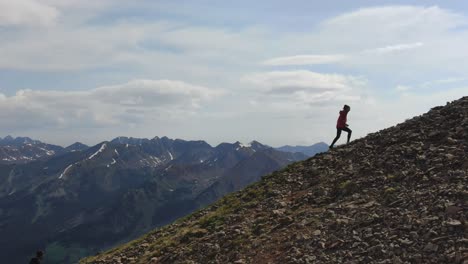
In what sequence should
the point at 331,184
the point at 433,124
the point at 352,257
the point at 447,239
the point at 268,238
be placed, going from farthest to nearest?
the point at 433,124 → the point at 331,184 → the point at 268,238 → the point at 352,257 → the point at 447,239

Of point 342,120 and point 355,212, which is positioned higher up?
point 342,120

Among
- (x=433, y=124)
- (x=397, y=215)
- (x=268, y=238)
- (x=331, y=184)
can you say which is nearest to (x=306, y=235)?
(x=268, y=238)

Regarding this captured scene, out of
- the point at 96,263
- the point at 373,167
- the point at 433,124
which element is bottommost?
the point at 96,263

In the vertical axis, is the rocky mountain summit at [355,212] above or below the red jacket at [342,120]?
below

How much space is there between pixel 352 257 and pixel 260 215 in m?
9.70

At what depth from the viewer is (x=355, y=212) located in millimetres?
21938

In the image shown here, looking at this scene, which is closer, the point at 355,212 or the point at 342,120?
the point at 355,212

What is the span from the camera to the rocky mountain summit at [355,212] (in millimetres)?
17859

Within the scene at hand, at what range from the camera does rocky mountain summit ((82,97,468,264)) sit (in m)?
17.9

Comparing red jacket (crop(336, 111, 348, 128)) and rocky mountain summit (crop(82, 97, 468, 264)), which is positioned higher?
red jacket (crop(336, 111, 348, 128))

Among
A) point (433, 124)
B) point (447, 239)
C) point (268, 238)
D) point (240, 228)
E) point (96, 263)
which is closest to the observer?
point (447, 239)

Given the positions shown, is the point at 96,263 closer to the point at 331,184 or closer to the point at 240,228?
the point at 240,228

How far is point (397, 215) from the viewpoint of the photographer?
65.4ft

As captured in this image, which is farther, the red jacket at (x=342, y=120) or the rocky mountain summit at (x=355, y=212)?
the red jacket at (x=342, y=120)
